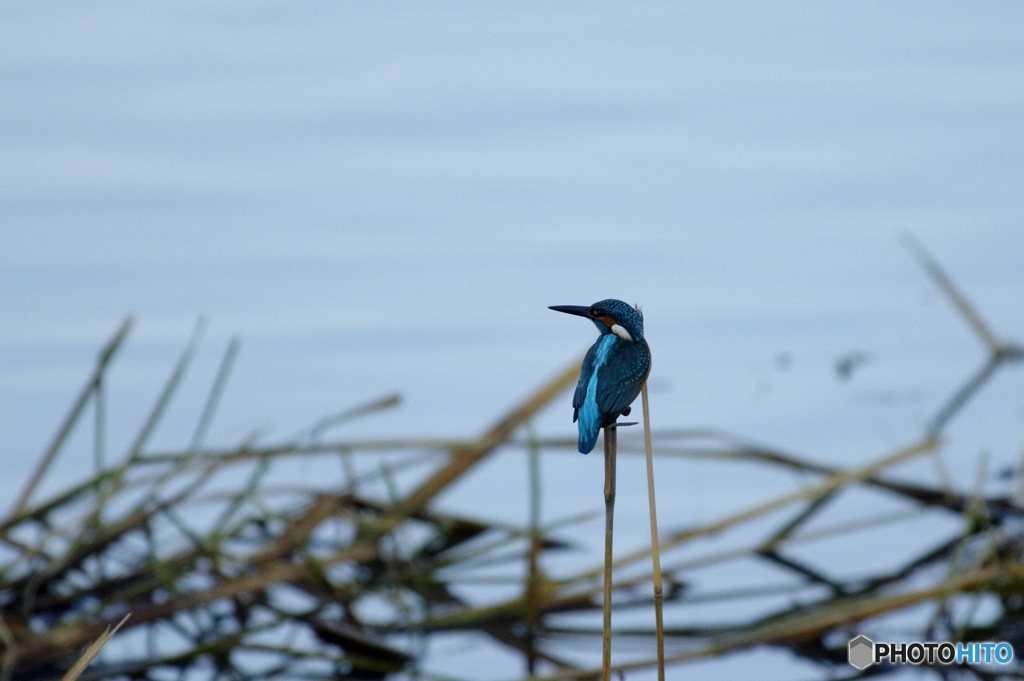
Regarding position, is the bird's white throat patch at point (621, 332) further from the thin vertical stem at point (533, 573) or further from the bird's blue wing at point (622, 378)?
the thin vertical stem at point (533, 573)

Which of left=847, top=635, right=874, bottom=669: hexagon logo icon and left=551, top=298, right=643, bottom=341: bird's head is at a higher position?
left=551, top=298, right=643, bottom=341: bird's head

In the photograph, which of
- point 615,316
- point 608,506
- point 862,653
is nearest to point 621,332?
point 615,316

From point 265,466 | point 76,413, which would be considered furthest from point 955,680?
point 76,413

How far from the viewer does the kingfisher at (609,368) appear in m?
0.99

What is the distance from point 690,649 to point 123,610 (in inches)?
55.4

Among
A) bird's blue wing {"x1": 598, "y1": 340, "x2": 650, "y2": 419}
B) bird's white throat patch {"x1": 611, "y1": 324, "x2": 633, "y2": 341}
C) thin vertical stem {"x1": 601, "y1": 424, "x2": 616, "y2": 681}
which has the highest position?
bird's white throat patch {"x1": 611, "y1": 324, "x2": 633, "y2": 341}

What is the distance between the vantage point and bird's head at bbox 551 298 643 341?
1.01m

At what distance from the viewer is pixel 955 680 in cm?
244

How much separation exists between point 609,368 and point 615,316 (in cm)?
5

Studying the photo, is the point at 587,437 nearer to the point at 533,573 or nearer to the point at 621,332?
the point at 621,332

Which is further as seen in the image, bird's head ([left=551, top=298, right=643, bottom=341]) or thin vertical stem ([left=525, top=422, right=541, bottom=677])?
thin vertical stem ([left=525, top=422, right=541, bottom=677])

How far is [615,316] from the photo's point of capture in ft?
3.35

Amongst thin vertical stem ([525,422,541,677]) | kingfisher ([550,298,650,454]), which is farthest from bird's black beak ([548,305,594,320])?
thin vertical stem ([525,422,541,677])

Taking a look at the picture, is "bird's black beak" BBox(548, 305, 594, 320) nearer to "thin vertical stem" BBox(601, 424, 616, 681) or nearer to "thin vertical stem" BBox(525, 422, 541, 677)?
"thin vertical stem" BBox(601, 424, 616, 681)
